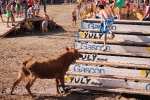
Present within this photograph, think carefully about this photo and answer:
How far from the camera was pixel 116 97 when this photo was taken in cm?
877

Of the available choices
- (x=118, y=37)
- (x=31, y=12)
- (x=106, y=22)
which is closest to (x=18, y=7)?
(x=31, y=12)

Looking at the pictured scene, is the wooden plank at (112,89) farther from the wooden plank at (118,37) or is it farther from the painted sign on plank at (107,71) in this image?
the wooden plank at (118,37)

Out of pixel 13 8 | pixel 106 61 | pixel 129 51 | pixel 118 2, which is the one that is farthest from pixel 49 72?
pixel 13 8

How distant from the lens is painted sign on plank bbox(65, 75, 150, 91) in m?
8.75

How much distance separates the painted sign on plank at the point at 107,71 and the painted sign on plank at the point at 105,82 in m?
0.30

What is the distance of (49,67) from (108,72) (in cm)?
177

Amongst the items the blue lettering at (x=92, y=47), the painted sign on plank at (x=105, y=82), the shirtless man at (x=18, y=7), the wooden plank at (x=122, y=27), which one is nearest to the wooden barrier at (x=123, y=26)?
the wooden plank at (x=122, y=27)

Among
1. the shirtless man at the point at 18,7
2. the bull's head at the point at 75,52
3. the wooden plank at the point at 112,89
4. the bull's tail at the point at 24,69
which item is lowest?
the wooden plank at the point at 112,89

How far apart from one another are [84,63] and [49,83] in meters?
1.47

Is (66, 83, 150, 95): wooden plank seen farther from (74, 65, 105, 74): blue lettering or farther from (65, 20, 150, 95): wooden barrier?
(74, 65, 105, 74): blue lettering

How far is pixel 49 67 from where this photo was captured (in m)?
8.88

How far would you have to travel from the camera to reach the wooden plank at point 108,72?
29.5 feet

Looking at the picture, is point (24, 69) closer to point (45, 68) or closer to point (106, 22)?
point (45, 68)

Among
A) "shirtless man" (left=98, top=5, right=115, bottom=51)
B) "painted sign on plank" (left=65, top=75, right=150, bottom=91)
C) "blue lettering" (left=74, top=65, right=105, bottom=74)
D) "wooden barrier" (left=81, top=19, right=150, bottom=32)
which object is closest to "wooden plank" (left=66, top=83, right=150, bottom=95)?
"painted sign on plank" (left=65, top=75, right=150, bottom=91)
